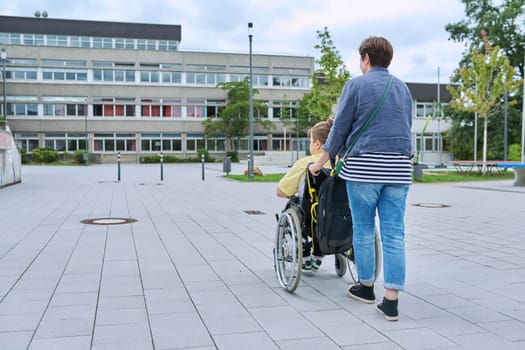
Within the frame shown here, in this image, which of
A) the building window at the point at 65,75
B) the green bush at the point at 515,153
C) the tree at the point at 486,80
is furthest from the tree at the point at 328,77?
the building window at the point at 65,75

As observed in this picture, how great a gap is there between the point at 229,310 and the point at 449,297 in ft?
5.90

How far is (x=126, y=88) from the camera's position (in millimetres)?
58688

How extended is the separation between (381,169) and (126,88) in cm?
5777

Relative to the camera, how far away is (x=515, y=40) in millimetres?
38938

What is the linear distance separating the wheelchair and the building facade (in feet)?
171

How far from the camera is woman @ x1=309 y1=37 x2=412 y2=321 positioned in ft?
12.5

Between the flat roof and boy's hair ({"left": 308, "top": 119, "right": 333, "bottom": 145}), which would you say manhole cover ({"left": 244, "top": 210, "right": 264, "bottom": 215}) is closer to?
boy's hair ({"left": 308, "top": 119, "right": 333, "bottom": 145})

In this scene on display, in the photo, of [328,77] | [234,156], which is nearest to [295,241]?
[328,77]

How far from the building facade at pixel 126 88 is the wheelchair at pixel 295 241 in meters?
52.2

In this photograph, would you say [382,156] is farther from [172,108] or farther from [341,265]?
[172,108]

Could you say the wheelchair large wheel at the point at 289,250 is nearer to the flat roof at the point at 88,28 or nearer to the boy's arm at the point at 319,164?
the boy's arm at the point at 319,164

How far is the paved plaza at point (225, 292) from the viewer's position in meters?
3.44

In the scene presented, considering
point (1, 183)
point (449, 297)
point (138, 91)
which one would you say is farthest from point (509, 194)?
point (138, 91)

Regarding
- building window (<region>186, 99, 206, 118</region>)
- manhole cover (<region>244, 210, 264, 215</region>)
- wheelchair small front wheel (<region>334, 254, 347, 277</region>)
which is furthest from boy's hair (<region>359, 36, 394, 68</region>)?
building window (<region>186, 99, 206, 118</region>)
